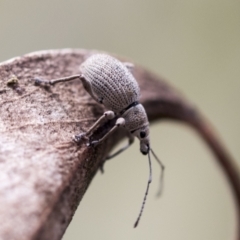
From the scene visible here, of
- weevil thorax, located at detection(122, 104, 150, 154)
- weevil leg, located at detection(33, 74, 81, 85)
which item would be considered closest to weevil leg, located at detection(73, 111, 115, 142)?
weevil thorax, located at detection(122, 104, 150, 154)

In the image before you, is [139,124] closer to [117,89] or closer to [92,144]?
[117,89]

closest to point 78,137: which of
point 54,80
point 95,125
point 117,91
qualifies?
point 95,125

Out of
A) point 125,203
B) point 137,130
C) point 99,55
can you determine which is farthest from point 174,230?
point 99,55

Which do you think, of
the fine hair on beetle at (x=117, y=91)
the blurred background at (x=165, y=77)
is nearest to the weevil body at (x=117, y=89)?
the fine hair on beetle at (x=117, y=91)

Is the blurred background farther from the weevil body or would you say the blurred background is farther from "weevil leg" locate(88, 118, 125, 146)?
"weevil leg" locate(88, 118, 125, 146)

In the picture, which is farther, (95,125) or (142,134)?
(142,134)

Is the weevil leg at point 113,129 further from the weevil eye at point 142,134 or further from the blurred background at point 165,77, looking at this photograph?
the blurred background at point 165,77

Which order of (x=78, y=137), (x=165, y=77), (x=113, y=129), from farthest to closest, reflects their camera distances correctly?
(x=165, y=77) → (x=113, y=129) → (x=78, y=137)
